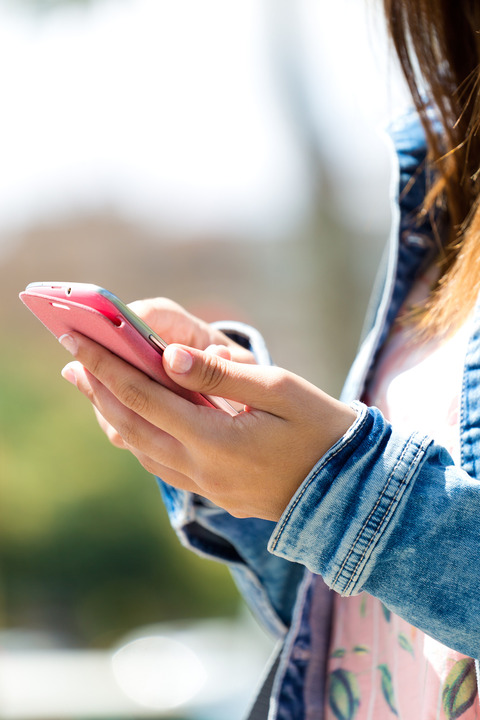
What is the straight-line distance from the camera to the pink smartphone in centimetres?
56

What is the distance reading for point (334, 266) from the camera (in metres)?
4.44

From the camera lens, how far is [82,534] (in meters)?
5.21

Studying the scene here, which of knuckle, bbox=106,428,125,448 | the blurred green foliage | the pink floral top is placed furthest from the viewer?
the blurred green foliage

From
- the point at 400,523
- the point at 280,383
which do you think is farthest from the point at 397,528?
the point at 280,383

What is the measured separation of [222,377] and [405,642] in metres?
0.35

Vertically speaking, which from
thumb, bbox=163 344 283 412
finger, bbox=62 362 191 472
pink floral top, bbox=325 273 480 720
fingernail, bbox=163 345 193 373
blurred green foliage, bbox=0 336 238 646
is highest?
fingernail, bbox=163 345 193 373

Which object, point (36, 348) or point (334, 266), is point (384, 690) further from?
point (36, 348)

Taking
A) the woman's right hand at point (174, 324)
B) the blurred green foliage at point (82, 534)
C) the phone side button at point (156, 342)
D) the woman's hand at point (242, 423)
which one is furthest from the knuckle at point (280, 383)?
the blurred green foliage at point (82, 534)

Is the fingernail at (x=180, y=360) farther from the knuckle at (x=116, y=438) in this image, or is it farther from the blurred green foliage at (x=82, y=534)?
the blurred green foliage at (x=82, y=534)

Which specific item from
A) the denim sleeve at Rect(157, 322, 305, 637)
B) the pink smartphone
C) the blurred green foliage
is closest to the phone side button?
the pink smartphone

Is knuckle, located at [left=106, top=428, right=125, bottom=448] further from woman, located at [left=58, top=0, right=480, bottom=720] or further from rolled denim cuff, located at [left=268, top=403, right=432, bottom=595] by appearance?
rolled denim cuff, located at [left=268, top=403, right=432, bottom=595]

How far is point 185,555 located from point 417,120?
15.7 ft

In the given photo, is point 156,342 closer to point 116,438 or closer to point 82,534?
point 116,438

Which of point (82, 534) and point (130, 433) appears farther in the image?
point (82, 534)
